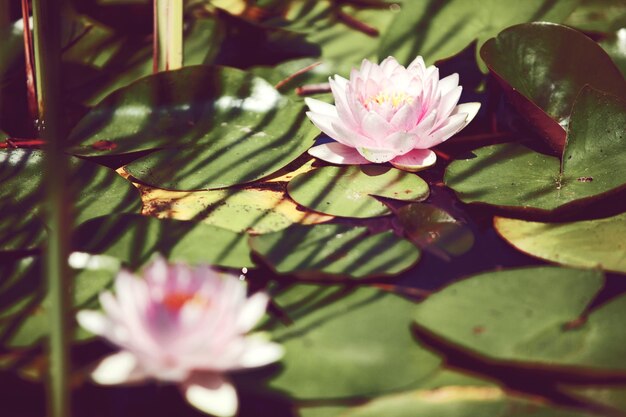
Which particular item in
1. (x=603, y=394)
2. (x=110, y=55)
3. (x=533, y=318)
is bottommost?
(x=603, y=394)

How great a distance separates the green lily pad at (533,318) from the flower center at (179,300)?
0.36 meters

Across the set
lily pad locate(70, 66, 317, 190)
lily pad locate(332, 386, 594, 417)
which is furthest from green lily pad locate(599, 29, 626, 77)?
lily pad locate(332, 386, 594, 417)

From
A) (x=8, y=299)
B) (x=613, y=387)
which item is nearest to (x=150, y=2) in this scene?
(x=8, y=299)

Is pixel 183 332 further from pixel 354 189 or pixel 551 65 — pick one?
pixel 551 65

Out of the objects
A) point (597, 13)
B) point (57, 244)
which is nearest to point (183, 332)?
point (57, 244)

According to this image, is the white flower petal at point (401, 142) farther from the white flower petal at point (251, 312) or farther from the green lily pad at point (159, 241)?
the white flower petal at point (251, 312)

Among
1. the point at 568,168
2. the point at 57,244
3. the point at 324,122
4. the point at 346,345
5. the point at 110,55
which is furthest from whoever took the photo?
the point at 110,55

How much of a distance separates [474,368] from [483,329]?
0.06 meters

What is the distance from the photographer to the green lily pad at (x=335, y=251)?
123 centimetres

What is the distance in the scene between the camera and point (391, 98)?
1644 millimetres

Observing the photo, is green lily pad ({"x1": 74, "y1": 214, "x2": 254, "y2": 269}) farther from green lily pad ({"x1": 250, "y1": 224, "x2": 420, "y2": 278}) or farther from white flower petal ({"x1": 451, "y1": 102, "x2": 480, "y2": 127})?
white flower petal ({"x1": 451, "y1": 102, "x2": 480, "y2": 127})

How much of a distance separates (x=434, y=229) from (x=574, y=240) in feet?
0.91

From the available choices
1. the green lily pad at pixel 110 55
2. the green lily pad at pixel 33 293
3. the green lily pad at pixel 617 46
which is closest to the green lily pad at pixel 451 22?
the green lily pad at pixel 617 46

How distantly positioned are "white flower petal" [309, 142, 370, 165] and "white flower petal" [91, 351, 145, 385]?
0.77 metres
